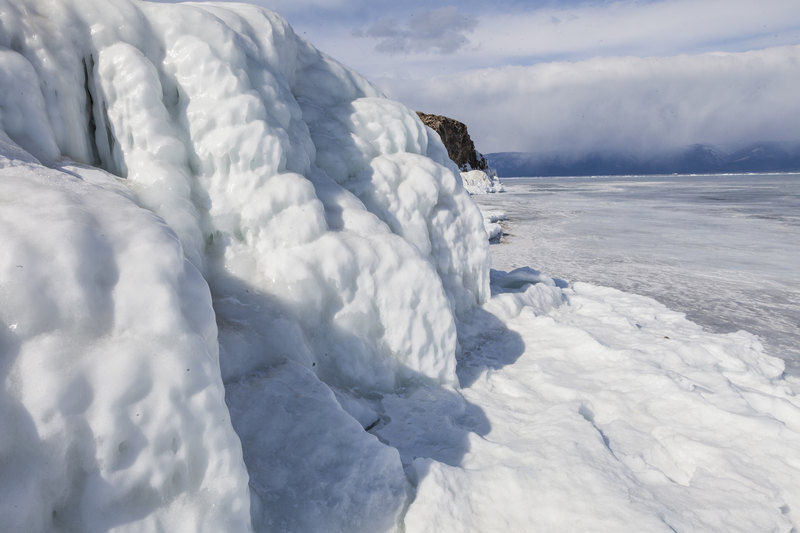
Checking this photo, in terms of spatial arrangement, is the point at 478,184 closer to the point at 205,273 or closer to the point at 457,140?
the point at 457,140

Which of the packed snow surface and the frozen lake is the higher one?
the packed snow surface

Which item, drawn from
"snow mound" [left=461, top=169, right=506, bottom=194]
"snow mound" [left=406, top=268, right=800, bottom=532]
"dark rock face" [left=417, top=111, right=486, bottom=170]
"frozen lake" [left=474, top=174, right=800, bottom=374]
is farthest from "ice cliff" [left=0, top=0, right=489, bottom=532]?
"dark rock face" [left=417, top=111, right=486, bottom=170]

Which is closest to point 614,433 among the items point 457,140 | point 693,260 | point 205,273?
point 205,273

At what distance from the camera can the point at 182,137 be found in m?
3.29

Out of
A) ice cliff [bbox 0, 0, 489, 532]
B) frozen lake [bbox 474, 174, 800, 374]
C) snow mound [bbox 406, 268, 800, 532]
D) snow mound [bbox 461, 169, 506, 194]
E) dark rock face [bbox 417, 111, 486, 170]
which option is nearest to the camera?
ice cliff [bbox 0, 0, 489, 532]

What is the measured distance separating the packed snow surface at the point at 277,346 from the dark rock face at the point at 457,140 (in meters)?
37.3

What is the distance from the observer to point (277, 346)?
2.86 metres

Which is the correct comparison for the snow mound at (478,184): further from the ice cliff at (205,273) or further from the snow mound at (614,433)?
the ice cliff at (205,273)

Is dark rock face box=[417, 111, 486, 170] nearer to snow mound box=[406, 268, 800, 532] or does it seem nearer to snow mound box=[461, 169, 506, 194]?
snow mound box=[461, 169, 506, 194]

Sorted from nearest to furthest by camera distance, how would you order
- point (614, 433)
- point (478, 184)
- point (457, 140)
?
point (614, 433)
point (478, 184)
point (457, 140)

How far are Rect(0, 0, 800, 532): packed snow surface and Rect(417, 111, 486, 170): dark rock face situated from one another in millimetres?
37313

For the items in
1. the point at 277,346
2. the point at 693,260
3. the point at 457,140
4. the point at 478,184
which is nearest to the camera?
the point at 277,346

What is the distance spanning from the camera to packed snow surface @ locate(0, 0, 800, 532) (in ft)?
4.79

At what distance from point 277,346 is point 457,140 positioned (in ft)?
137
